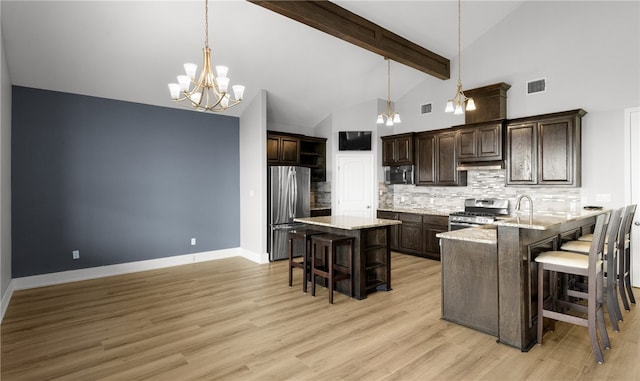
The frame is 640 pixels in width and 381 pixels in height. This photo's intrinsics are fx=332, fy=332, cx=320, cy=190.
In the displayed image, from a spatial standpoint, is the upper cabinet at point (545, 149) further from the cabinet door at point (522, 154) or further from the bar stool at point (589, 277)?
the bar stool at point (589, 277)

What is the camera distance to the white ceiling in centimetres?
382

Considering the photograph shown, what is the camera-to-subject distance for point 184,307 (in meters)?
3.81

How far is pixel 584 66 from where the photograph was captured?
475 centimetres

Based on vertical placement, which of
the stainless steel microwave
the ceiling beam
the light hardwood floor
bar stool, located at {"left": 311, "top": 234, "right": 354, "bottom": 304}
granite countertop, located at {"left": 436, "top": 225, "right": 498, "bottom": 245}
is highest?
the ceiling beam

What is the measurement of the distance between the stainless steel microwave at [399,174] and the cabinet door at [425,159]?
137 mm

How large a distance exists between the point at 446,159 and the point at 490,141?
2.79 feet

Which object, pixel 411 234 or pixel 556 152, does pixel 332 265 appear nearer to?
pixel 411 234

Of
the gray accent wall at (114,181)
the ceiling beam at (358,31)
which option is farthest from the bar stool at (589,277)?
the gray accent wall at (114,181)

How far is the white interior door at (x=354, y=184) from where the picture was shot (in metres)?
6.98

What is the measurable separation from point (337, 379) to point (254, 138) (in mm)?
4476

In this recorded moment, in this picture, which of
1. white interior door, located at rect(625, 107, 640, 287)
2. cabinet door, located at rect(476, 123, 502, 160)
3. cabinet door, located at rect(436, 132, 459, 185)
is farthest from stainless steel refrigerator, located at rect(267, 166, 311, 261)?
white interior door, located at rect(625, 107, 640, 287)

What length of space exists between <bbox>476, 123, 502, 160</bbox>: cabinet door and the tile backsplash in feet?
1.49

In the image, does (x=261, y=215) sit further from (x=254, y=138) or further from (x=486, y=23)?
(x=486, y=23)

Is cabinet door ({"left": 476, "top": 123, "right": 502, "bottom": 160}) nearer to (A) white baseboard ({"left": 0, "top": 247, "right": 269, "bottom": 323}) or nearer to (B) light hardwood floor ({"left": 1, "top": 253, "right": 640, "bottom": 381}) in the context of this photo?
(B) light hardwood floor ({"left": 1, "top": 253, "right": 640, "bottom": 381})
